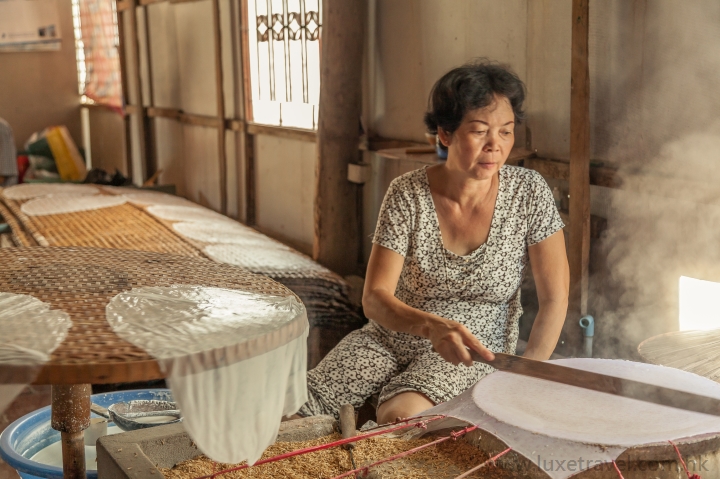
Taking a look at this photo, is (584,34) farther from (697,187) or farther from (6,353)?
(6,353)

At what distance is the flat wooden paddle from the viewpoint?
1634 millimetres

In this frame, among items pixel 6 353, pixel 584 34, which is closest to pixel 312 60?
pixel 584 34

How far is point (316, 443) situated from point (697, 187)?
1.53 metres

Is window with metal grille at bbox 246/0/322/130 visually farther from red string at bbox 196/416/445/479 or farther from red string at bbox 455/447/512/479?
red string at bbox 455/447/512/479

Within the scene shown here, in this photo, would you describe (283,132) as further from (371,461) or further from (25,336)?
(25,336)

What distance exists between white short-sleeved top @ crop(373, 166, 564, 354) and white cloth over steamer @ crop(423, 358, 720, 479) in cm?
58

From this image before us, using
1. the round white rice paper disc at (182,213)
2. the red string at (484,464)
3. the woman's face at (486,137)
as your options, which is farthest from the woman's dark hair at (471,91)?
the round white rice paper disc at (182,213)

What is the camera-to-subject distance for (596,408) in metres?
1.71

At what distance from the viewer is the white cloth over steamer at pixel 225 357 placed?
4.27ft

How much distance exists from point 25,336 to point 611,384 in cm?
121

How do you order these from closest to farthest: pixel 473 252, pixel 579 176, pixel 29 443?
1. pixel 29 443
2. pixel 473 252
3. pixel 579 176

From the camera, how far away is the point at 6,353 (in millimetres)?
1239

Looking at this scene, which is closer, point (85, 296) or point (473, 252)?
point (85, 296)

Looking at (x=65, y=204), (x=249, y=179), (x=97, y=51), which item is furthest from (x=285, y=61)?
(x=97, y=51)
